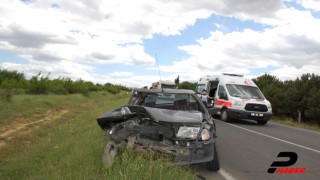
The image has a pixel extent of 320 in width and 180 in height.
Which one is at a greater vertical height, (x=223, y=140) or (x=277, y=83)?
(x=277, y=83)

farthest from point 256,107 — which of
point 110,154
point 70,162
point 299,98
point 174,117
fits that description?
point 110,154

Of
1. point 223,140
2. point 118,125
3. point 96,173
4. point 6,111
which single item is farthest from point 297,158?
point 6,111

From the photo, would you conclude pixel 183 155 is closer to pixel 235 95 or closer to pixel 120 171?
pixel 120 171

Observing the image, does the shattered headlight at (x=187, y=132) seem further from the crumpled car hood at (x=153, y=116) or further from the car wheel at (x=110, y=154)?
the car wheel at (x=110, y=154)

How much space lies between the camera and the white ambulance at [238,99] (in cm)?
1834

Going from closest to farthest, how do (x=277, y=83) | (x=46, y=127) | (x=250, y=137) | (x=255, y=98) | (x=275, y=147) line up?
(x=275, y=147), (x=250, y=137), (x=46, y=127), (x=255, y=98), (x=277, y=83)

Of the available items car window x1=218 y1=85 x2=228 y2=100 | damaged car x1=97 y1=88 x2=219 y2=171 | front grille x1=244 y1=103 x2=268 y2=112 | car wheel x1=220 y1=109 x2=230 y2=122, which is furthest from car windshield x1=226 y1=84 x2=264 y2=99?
damaged car x1=97 y1=88 x2=219 y2=171

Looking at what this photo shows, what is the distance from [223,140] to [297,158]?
117 inches

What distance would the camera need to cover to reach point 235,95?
19.1 meters

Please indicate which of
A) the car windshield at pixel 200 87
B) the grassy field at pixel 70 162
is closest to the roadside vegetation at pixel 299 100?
the car windshield at pixel 200 87

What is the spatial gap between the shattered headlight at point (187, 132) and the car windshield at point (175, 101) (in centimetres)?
178

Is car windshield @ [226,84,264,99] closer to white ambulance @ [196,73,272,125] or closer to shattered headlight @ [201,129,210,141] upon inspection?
Result: white ambulance @ [196,73,272,125]

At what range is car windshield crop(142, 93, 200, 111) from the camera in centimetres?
857

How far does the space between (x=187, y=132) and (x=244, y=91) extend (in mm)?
13436
